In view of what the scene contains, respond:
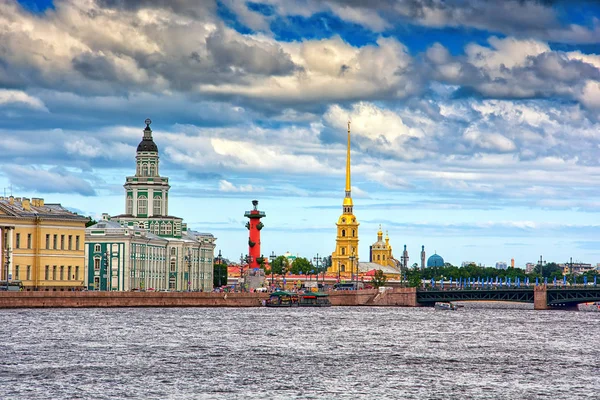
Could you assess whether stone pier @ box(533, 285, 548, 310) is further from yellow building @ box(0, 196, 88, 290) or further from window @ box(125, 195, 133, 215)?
yellow building @ box(0, 196, 88, 290)

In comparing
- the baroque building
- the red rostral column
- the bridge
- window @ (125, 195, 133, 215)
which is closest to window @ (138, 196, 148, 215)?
the baroque building

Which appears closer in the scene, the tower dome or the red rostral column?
the tower dome

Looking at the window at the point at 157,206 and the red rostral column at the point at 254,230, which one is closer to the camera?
the window at the point at 157,206

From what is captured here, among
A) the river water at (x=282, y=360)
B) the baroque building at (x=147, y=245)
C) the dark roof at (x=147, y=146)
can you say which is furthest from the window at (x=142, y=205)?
the river water at (x=282, y=360)

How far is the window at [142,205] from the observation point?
159 meters

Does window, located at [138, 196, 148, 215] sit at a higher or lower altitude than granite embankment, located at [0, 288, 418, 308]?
higher

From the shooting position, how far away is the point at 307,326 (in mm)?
88375

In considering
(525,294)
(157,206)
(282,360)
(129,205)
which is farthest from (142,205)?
(282,360)

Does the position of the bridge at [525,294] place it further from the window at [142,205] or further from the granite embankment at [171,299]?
the window at [142,205]

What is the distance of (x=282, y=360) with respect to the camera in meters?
58.0

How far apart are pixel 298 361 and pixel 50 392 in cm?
1540

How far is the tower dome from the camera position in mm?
159500

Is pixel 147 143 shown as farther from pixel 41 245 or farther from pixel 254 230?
pixel 41 245

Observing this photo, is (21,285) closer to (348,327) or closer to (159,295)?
(159,295)
